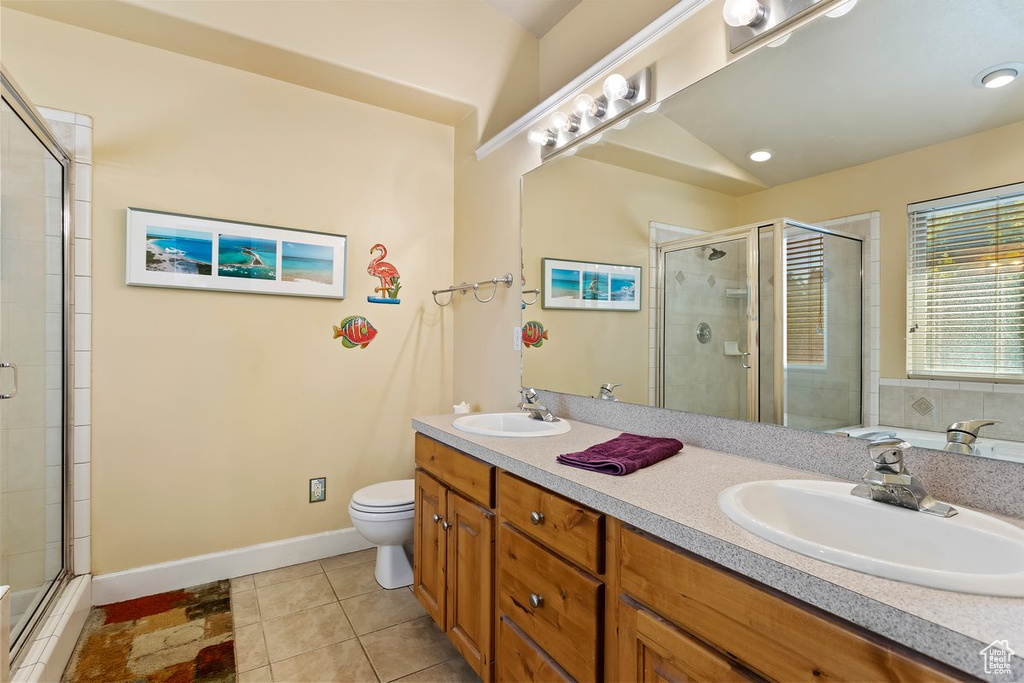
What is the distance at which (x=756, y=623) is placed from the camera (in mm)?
782

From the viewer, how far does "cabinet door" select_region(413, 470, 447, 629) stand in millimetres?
1821

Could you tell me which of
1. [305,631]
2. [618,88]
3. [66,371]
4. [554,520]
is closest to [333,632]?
[305,631]

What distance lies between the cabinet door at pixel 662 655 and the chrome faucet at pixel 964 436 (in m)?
0.67

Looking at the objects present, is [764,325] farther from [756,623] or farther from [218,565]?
[218,565]

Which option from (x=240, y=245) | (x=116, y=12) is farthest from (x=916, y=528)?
(x=116, y=12)

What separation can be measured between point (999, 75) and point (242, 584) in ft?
10.3

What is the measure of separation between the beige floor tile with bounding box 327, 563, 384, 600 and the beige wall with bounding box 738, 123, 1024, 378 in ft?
7.38

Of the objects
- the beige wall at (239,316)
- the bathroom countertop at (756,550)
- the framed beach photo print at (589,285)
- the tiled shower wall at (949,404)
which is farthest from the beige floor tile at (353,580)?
the tiled shower wall at (949,404)

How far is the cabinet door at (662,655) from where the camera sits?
84cm

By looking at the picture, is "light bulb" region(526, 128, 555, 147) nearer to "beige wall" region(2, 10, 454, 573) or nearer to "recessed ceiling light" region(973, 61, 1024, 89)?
"beige wall" region(2, 10, 454, 573)

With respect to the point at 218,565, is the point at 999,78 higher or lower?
higher

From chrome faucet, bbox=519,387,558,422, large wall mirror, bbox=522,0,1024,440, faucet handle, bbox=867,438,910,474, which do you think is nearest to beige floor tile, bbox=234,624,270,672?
chrome faucet, bbox=519,387,558,422

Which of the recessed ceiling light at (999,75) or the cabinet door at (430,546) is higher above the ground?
the recessed ceiling light at (999,75)

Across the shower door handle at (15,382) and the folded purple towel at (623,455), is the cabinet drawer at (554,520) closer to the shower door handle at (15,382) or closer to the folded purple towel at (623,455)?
the folded purple towel at (623,455)
